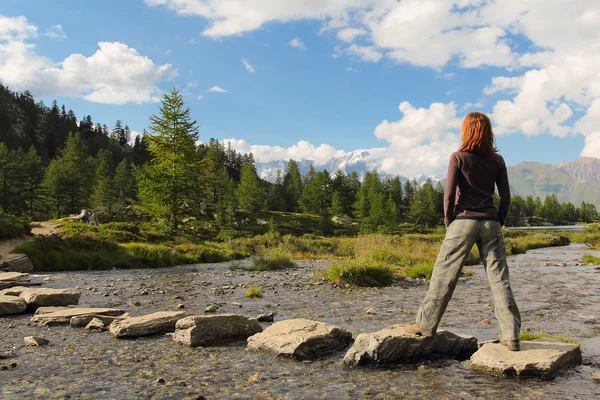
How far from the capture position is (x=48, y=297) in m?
9.66

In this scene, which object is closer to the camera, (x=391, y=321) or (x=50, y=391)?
(x=50, y=391)

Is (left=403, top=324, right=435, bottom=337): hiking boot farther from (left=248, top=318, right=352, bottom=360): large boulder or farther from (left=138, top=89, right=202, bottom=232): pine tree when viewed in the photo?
(left=138, top=89, right=202, bottom=232): pine tree

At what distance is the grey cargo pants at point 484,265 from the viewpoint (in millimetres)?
4992

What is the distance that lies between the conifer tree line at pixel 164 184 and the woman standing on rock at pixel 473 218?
27421mm

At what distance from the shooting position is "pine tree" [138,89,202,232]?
30.1 metres

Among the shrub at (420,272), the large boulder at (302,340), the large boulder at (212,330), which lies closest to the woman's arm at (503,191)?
the large boulder at (302,340)

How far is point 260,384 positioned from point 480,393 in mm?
2438

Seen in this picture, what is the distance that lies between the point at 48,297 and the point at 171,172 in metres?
21.6

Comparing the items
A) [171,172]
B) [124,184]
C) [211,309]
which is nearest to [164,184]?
[171,172]

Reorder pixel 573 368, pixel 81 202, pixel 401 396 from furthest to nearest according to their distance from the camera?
pixel 81 202, pixel 573 368, pixel 401 396

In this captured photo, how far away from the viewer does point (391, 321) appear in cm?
802

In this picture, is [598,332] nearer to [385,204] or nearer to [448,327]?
[448,327]

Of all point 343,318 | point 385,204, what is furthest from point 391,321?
point 385,204

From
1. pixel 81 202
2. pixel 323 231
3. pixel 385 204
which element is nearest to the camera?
pixel 81 202
